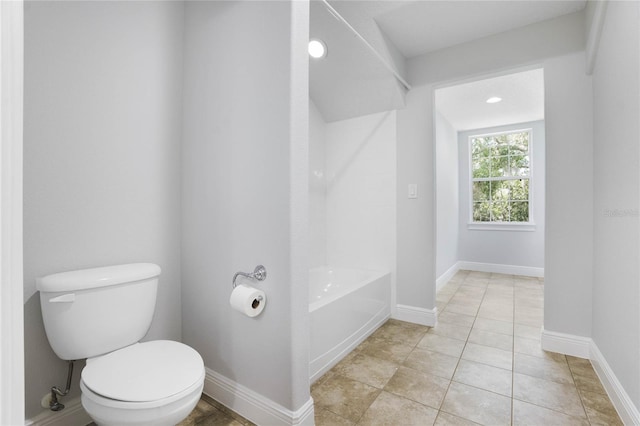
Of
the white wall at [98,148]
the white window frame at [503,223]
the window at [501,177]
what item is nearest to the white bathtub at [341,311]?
the white wall at [98,148]

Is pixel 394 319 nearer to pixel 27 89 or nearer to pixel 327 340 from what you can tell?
pixel 327 340

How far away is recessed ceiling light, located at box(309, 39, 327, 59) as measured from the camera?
7.78 feet

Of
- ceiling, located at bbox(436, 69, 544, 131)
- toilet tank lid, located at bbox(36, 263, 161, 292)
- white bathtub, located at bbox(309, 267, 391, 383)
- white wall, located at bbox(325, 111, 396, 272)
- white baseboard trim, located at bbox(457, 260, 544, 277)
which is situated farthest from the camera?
white baseboard trim, located at bbox(457, 260, 544, 277)

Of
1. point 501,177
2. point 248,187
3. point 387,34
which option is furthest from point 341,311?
point 501,177

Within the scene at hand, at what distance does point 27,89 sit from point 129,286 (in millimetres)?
916

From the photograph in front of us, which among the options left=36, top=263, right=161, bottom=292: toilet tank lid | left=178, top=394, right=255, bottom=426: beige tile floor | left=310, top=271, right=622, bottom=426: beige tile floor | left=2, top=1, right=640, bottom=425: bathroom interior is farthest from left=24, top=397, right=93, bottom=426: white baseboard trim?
left=310, top=271, right=622, bottom=426: beige tile floor

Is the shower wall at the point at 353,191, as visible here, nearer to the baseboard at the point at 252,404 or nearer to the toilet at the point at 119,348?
the baseboard at the point at 252,404

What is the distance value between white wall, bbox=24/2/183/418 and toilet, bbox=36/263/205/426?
15cm

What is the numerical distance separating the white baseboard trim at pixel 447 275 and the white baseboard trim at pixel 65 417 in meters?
3.52

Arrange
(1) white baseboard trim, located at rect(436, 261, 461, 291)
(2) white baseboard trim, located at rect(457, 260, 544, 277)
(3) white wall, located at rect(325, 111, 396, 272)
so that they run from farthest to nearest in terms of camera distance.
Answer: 1. (2) white baseboard trim, located at rect(457, 260, 544, 277)
2. (1) white baseboard trim, located at rect(436, 261, 461, 291)
3. (3) white wall, located at rect(325, 111, 396, 272)

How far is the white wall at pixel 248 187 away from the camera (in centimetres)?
133

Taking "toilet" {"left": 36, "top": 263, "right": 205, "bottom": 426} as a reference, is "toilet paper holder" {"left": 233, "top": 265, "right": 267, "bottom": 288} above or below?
above

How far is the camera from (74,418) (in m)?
1.41

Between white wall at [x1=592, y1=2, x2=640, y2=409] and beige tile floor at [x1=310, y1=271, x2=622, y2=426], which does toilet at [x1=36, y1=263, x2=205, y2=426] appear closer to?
beige tile floor at [x1=310, y1=271, x2=622, y2=426]
